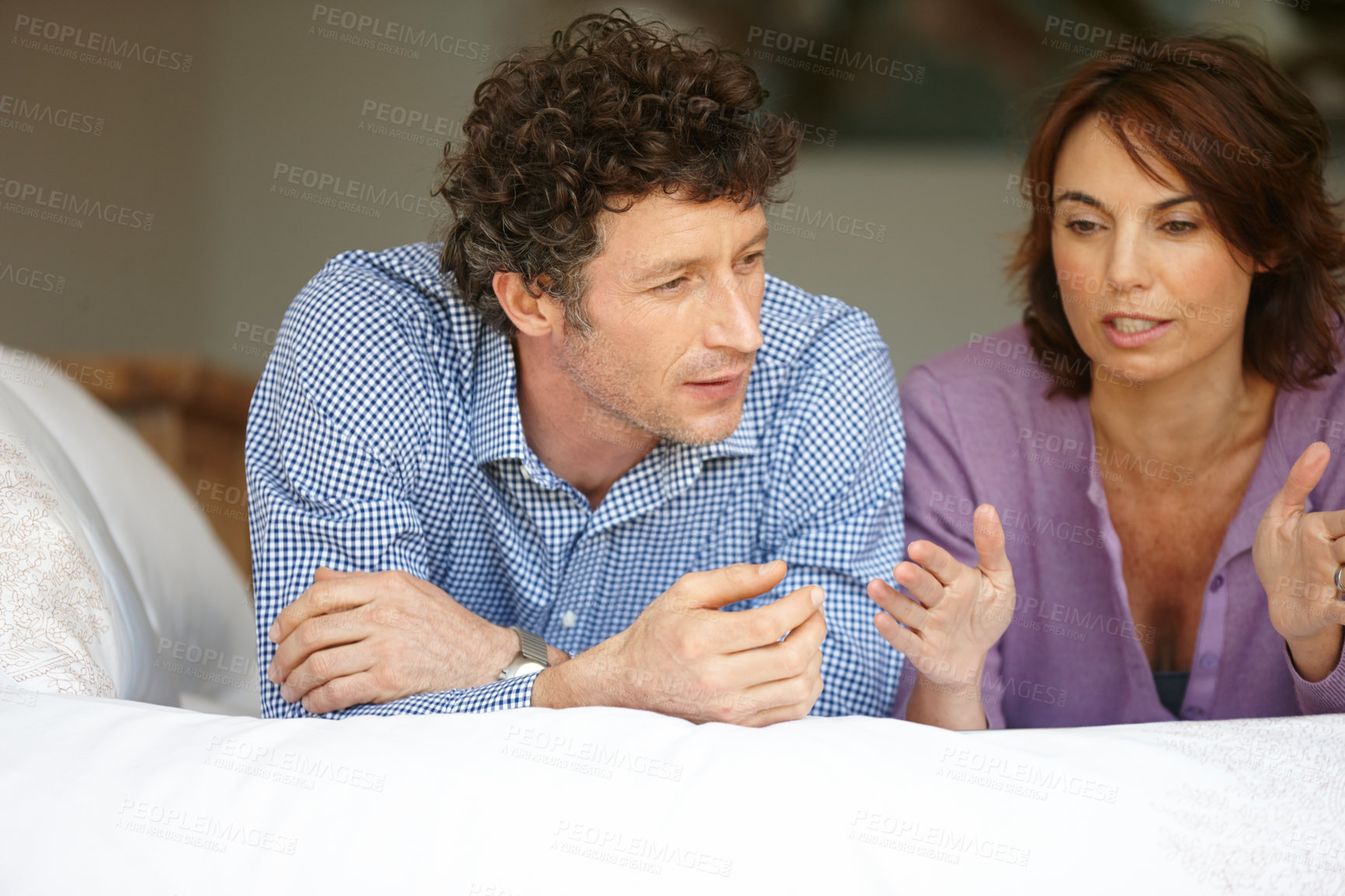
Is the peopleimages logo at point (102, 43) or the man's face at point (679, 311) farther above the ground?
the peopleimages logo at point (102, 43)

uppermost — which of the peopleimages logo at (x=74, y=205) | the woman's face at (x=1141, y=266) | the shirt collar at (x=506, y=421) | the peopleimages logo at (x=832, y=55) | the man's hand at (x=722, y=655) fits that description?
the peopleimages logo at (x=832, y=55)

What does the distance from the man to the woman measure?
0.44 feet

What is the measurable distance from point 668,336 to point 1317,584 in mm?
673

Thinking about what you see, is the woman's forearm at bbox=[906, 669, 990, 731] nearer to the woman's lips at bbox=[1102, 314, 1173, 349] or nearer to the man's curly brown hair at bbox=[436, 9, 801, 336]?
the woman's lips at bbox=[1102, 314, 1173, 349]

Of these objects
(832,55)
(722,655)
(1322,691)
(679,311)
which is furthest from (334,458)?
(832,55)

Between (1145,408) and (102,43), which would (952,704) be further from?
(102,43)

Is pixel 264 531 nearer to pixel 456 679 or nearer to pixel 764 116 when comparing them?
pixel 456 679

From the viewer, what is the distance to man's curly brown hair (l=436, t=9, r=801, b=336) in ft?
3.96

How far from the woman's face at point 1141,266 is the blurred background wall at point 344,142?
127 cm

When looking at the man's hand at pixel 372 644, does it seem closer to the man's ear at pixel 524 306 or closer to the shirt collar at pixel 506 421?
the shirt collar at pixel 506 421

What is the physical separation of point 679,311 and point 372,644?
1.53ft

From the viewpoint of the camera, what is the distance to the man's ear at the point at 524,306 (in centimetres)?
132

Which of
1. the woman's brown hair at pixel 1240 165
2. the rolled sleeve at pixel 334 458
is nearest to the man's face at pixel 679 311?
the rolled sleeve at pixel 334 458

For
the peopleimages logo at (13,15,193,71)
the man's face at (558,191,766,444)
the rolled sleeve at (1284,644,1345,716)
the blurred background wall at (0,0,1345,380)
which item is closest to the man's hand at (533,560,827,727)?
the man's face at (558,191,766,444)
